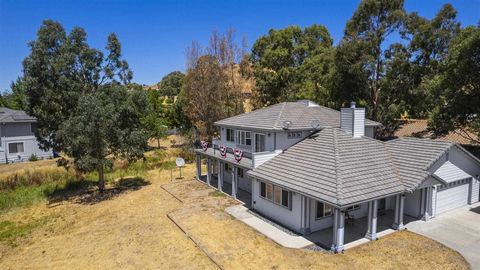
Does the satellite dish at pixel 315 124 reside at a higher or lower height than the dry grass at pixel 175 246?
higher

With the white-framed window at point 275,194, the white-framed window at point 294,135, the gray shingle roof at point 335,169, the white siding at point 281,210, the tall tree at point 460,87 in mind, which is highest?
the tall tree at point 460,87

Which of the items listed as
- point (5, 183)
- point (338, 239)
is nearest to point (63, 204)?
point (5, 183)

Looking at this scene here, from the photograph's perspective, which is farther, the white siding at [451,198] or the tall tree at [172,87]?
the tall tree at [172,87]

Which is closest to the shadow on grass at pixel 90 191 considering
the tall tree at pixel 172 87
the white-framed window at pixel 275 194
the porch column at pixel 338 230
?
the white-framed window at pixel 275 194

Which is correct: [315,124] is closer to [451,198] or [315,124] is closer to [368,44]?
[451,198]

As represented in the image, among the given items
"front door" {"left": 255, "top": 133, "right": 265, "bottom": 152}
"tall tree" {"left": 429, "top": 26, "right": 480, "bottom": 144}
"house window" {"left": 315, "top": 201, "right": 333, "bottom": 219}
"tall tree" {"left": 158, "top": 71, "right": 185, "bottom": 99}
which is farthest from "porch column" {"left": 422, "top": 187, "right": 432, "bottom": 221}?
"tall tree" {"left": 158, "top": 71, "right": 185, "bottom": 99}

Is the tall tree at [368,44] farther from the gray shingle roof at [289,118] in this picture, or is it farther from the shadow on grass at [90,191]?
the shadow on grass at [90,191]

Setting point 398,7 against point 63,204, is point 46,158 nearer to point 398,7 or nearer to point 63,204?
point 63,204
